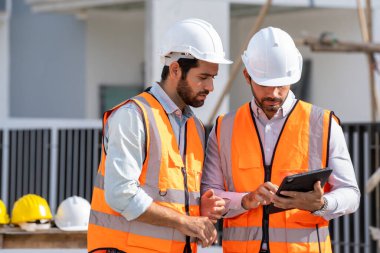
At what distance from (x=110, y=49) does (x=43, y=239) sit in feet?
38.3

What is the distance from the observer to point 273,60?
16.4 feet

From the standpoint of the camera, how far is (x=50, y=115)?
62.5 ft

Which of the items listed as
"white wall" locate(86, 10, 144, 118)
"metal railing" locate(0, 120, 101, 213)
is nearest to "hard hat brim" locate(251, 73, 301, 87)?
"metal railing" locate(0, 120, 101, 213)

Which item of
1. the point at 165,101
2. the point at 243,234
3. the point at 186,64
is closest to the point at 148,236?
the point at 243,234

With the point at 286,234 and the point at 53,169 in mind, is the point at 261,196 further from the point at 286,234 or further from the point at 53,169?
the point at 53,169

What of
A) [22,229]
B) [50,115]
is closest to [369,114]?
[50,115]

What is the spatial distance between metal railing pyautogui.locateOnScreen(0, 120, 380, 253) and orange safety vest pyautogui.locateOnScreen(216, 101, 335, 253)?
6058 millimetres

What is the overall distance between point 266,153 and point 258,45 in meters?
0.52

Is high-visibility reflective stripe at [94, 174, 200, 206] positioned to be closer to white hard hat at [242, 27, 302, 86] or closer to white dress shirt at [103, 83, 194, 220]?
white dress shirt at [103, 83, 194, 220]

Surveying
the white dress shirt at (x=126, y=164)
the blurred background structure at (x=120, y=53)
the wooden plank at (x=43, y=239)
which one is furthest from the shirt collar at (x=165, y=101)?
the blurred background structure at (x=120, y=53)

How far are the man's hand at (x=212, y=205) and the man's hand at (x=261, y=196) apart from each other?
0.37ft

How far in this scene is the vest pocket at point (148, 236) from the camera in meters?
4.70

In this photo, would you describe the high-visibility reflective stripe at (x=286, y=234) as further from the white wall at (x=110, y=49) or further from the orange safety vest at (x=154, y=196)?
the white wall at (x=110, y=49)

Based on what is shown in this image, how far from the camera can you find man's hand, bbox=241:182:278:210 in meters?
4.74
